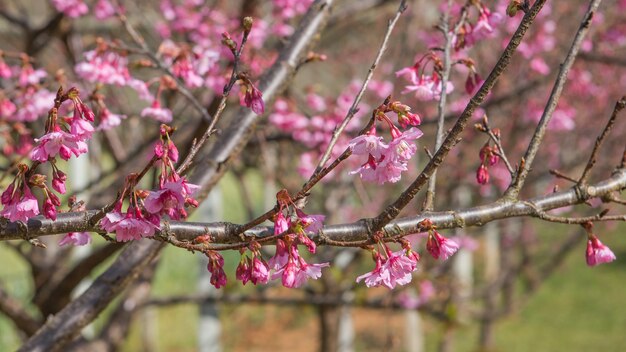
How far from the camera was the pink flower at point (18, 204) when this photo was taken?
133cm

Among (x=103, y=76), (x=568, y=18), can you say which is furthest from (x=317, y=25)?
(x=568, y=18)

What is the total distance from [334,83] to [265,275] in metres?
8.37

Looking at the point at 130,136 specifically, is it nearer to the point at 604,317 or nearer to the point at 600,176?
the point at 600,176

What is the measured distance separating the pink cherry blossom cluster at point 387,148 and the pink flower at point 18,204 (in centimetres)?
60

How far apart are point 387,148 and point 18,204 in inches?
27.1

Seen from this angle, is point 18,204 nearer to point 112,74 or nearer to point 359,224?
point 359,224

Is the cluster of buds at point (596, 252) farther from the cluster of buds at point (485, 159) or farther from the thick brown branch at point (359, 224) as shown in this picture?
the cluster of buds at point (485, 159)

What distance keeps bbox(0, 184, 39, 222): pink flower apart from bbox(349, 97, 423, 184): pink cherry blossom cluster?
1.96ft

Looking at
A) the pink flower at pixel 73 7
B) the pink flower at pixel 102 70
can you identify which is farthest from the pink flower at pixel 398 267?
the pink flower at pixel 73 7

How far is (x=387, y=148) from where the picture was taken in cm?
141

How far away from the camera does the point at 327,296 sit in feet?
14.4

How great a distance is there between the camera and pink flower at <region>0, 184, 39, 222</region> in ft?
4.36

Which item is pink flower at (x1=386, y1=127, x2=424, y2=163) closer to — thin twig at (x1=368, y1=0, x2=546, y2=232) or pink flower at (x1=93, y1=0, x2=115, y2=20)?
thin twig at (x1=368, y1=0, x2=546, y2=232)

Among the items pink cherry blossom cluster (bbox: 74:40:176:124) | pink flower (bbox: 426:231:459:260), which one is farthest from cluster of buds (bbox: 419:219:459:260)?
pink cherry blossom cluster (bbox: 74:40:176:124)
